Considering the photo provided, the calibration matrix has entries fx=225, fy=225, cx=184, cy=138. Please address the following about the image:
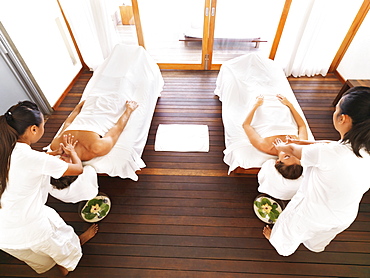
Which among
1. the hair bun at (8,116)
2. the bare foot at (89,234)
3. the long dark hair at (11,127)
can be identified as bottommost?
the bare foot at (89,234)

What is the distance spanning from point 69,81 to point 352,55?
157 inches

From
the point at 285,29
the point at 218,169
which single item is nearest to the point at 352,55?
the point at 285,29

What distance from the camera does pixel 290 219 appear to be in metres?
1.42

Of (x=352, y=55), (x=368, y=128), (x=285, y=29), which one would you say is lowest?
(x=352, y=55)

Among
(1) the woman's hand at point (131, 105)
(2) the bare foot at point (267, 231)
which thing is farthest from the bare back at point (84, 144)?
(2) the bare foot at point (267, 231)

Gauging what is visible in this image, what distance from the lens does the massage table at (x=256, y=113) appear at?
5.91ft

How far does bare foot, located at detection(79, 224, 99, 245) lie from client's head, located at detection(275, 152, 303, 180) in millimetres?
1517

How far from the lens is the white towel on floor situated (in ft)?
8.02

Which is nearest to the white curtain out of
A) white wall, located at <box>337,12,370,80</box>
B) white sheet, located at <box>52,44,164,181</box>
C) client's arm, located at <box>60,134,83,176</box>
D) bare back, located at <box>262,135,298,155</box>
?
white sheet, located at <box>52,44,164,181</box>

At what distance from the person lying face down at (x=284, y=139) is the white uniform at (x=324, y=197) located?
0.64 ft

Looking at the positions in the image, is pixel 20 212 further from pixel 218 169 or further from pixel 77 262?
pixel 218 169

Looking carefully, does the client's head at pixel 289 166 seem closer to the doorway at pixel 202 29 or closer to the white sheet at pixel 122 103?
the white sheet at pixel 122 103

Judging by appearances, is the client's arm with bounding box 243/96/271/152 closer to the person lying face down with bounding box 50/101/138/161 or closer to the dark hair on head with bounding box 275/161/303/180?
the dark hair on head with bounding box 275/161/303/180

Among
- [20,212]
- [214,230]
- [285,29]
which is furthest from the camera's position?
[285,29]
